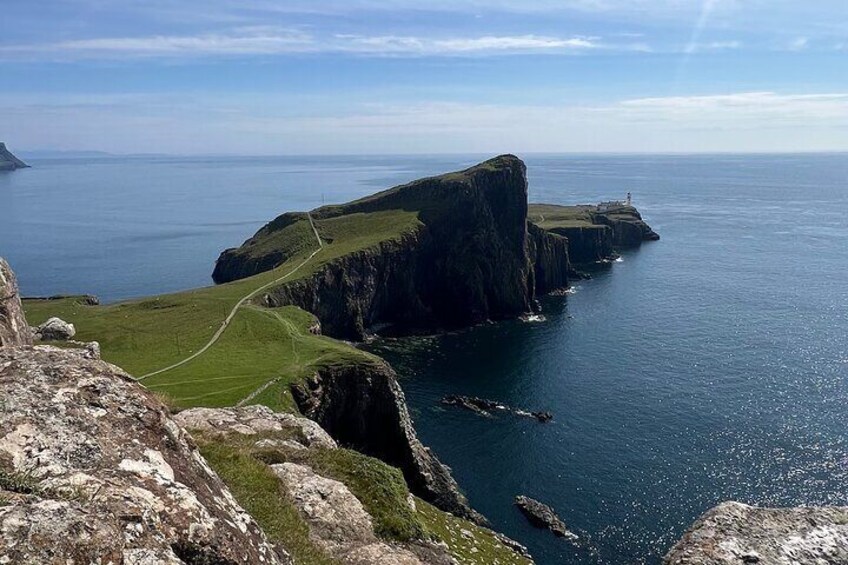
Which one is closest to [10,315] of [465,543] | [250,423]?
[250,423]

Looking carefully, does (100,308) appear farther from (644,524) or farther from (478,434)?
(644,524)

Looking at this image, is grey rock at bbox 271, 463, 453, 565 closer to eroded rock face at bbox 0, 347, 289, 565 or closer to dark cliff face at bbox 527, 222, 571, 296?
eroded rock face at bbox 0, 347, 289, 565

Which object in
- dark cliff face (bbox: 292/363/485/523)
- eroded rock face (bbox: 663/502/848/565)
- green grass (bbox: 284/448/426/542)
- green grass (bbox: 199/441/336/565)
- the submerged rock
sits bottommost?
the submerged rock

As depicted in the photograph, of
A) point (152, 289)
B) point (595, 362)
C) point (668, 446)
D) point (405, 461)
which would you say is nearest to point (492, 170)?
point (595, 362)

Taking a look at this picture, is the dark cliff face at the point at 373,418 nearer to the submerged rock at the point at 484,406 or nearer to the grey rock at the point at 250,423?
the submerged rock at the point at 484,406

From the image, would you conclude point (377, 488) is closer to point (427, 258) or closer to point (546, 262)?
point (427, 258)

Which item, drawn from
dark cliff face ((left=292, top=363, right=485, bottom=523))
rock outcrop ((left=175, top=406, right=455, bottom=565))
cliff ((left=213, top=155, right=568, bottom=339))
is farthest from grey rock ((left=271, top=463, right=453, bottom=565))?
cliff ((left=213, top=155, right=568, bottom=339))
